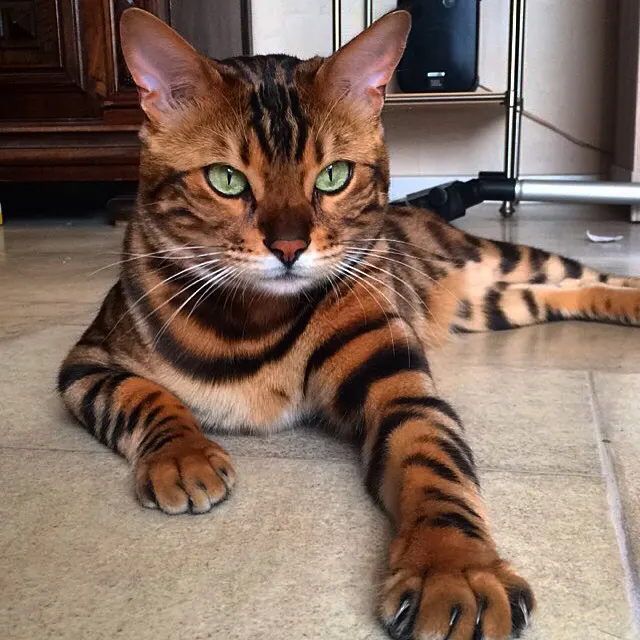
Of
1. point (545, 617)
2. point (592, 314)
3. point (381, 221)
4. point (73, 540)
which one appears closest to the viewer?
point (545, 617)

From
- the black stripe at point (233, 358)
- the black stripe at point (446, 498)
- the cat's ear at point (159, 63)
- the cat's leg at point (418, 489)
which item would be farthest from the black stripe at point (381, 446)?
the cat's ear at point (159, 63)

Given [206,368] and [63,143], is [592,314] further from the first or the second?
[63,143]

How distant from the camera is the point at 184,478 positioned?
3.14ft

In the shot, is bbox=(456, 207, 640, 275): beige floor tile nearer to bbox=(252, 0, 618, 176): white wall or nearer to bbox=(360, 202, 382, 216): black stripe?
bbox=(252, 0, 618, 176): white wall

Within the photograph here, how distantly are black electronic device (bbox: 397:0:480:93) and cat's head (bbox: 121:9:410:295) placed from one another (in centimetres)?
228

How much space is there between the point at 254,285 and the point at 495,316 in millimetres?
876

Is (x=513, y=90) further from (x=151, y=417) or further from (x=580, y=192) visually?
(x=151, y=417)

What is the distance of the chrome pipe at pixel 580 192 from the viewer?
9.64ft

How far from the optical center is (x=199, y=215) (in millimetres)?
1107

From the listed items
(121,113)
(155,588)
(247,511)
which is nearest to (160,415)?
(247,511)

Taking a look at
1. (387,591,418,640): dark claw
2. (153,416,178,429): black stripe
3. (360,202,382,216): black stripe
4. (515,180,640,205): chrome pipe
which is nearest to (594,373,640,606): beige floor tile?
(387,591,418,640): dark claw

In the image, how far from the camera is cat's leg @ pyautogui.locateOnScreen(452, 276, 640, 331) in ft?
5.90

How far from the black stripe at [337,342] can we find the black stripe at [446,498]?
0.33 meters

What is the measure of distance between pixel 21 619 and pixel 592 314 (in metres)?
1.44
